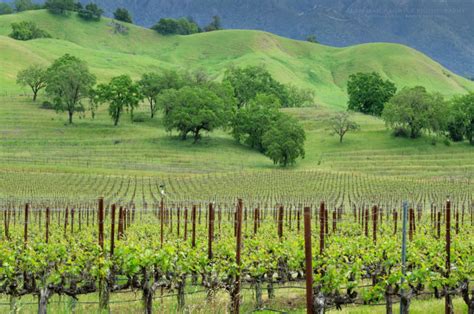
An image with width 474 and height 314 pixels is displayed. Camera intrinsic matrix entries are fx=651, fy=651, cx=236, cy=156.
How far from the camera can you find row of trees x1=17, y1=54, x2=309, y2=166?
3915 inches

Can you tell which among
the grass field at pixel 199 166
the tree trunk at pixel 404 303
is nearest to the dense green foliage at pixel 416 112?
the grass field at pixel 199 166

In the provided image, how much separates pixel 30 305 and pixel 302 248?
906cm

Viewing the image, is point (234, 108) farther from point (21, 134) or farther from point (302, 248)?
point (302, 248)

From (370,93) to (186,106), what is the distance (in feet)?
161

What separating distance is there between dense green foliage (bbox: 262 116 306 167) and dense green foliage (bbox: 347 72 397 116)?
42.6 meters

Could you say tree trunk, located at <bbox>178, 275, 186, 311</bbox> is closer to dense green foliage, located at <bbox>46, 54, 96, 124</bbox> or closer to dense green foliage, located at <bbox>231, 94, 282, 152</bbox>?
dense green foliage, located at <bbox>231, 94, 282, 152</bbox>

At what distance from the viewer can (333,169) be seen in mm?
93938

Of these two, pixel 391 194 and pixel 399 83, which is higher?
pixel 399 83

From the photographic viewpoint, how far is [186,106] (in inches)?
4245

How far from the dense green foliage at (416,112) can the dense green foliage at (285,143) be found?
18468mm

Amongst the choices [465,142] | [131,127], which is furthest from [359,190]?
[131,127]

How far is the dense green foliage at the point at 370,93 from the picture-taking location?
5477 inches

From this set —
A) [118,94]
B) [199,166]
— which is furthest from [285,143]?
[118,94]

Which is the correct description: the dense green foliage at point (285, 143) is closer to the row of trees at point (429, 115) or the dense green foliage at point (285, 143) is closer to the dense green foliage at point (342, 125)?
the dense green foliage at point (342, 125)
